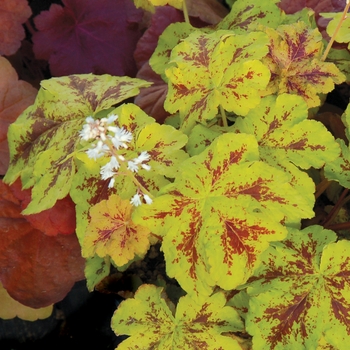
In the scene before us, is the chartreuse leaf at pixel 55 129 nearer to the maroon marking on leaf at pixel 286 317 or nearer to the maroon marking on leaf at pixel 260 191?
the maroon marking on leaf at pixel 260 191

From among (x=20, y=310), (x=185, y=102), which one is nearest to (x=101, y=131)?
(x=185, y=102)

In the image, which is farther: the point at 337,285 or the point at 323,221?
the point at 323,221

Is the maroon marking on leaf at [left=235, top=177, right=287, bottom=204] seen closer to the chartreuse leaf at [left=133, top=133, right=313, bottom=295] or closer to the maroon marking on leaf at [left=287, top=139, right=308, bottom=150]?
the chartreuse leaf at [left=133, top=133, right=313, bottom=295]

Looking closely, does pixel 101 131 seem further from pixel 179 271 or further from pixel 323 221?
pixel 323 221

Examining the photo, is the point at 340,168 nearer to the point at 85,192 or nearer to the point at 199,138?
the point at 199,138

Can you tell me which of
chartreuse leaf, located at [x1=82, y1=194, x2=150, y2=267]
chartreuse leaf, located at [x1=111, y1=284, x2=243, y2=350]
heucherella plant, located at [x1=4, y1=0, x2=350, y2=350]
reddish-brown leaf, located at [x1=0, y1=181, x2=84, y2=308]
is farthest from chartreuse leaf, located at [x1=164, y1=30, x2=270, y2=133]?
reddish-brown leaf, located at [x1=0, y1=181, x2=84, y2=308]

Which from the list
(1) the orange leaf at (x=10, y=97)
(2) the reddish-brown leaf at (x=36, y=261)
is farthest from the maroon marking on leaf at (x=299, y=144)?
(1) the orange leaf at (x=10, y=97)
